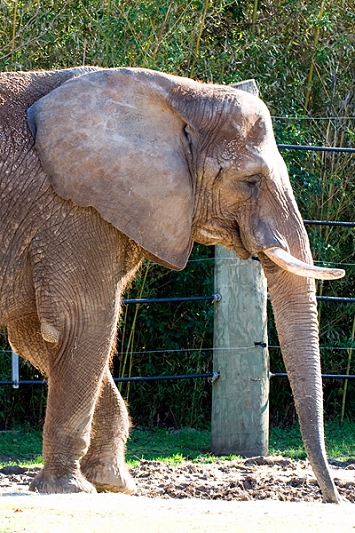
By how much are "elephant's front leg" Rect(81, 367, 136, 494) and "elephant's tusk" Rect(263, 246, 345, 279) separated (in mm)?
1205

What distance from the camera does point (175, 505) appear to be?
539 centimetres

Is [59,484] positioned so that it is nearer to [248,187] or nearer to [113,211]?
[113,211]

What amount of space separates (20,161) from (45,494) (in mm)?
1706

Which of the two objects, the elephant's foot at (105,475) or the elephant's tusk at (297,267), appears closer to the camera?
the elephant's tusk at (297,267)

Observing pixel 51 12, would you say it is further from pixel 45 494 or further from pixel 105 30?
pixel 45 494

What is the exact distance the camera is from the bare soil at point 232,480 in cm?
654

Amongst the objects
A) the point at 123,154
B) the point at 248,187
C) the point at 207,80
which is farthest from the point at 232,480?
the point at 207,80

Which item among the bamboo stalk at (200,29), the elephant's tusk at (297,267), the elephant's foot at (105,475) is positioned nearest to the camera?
the elephant's tusk at (297,267)

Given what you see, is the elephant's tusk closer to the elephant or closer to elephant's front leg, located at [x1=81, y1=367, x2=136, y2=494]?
the elephant

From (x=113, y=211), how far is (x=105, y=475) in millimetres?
1616

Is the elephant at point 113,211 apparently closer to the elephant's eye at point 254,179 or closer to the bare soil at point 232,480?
the elephant's eye at point 254,179

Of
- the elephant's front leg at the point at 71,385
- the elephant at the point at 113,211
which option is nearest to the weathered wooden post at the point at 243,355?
the elephant at the point at 113,211

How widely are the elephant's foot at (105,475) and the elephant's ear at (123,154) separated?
4.28 feet

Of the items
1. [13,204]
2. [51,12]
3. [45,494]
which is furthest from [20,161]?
[51,12]
